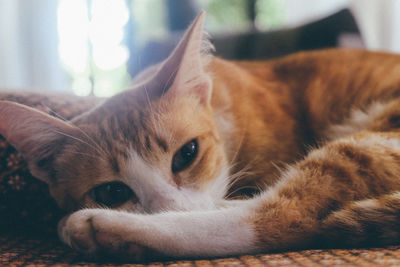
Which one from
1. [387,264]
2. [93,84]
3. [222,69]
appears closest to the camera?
[387,264]

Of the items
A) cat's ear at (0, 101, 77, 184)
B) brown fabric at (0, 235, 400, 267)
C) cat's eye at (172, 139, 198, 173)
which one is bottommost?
brown fabric at (0, 235, 400, 267)

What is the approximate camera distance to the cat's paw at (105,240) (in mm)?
665

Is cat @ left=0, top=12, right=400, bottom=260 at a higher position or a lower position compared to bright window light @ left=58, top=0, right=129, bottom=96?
lower

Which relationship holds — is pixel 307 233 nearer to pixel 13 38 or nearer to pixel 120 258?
pixel 120 258

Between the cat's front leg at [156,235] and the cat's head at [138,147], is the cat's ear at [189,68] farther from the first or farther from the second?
the cat's front leg at [156,235]

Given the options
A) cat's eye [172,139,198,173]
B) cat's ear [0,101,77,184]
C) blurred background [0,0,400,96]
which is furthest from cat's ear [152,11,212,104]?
blurred background [0,0,400,96]

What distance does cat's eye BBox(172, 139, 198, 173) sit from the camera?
917mm

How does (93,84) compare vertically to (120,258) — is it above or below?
above

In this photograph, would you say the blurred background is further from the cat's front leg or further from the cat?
the cat's front leg

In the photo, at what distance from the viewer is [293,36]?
6.42ft

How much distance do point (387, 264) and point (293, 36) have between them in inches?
62.7

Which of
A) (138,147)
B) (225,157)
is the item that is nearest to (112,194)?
(138,147)

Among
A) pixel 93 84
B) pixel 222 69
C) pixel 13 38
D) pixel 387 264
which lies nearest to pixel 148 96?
pixel 222 69

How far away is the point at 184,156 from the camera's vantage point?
0.94 meters
